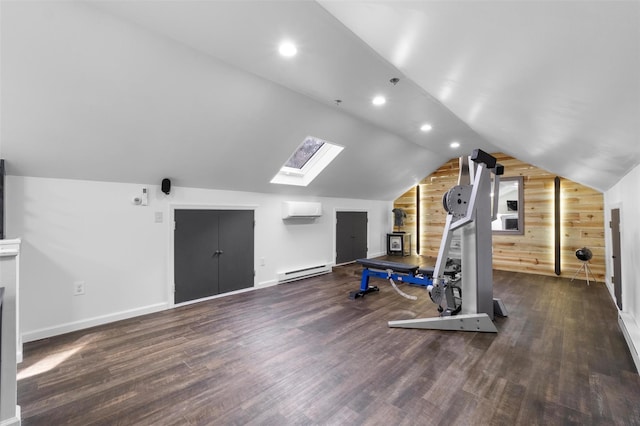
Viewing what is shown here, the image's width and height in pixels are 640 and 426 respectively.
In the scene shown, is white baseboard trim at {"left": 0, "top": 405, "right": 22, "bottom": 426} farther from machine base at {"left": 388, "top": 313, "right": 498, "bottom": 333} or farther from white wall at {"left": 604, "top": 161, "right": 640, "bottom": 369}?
white wall at {"left": 604, "top": 161, "right": 640, "bottom": 369}

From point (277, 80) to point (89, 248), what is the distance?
2.82 meters

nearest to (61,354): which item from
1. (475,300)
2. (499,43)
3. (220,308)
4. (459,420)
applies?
(220,308)

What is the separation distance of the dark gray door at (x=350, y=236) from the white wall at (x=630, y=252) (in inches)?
175

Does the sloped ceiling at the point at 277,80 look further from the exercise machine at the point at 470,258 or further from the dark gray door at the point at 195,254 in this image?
the exercise machine at the point at 470,258

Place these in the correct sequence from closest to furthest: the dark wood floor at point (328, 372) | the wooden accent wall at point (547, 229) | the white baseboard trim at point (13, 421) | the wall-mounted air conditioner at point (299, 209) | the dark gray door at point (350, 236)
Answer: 1. the white baseboard trim at point (13, 421)
2. the dark wood floor at point (328, 372)
3. the wall-mounted air conditioner at point (299, 209)
4. the wooden accent wall at point (547, 229)
5. the dark gray door at point (350, 236)

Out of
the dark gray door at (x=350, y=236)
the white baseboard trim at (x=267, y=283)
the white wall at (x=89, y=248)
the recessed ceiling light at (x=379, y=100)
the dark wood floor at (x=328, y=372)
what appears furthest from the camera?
the dark gray door at (x=350, y=236)

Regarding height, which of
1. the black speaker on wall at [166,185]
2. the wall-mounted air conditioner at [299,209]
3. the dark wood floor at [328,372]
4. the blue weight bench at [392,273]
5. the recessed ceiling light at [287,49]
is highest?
the recessed ceiling light at [287,49]

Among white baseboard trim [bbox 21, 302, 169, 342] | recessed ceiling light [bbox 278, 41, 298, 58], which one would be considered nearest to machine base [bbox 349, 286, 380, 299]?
white baseboard trim [bbox 21, 302, 169, 342]

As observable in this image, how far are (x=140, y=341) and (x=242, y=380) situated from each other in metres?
1.38

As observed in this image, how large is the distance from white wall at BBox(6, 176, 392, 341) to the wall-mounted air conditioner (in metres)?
1.17

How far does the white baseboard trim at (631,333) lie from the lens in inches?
93.4

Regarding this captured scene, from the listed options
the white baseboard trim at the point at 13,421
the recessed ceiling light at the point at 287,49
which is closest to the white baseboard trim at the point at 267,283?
the white baseboard trim at the point at 13,421

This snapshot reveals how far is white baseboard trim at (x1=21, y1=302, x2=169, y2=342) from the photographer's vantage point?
285 centimetres

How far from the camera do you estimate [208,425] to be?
1.69 metres
